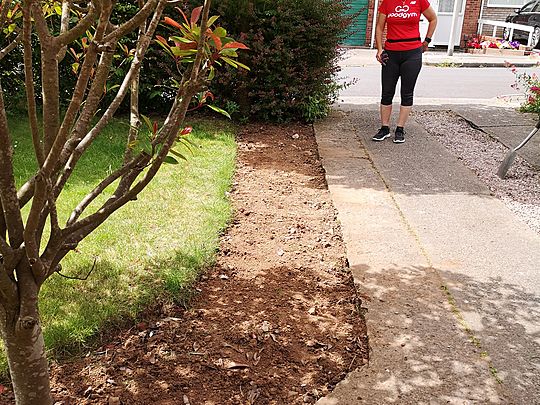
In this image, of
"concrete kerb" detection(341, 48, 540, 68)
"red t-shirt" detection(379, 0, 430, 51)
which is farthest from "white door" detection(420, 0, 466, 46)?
"red t-shirt" detection(379, 0, 430, 51)

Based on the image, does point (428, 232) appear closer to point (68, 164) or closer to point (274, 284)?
point (274, 284)

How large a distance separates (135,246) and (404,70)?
13.9ft

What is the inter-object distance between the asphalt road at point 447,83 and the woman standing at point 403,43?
96.0 inches

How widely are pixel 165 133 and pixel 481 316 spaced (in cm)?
225

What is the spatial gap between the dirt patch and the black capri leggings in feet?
9.46

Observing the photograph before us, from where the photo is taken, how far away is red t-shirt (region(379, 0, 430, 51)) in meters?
6.49

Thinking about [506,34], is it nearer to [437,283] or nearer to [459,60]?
[459,60]

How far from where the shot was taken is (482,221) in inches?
188

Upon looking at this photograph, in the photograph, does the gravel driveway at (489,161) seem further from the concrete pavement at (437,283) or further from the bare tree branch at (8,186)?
the bare tree branch at (8,186)

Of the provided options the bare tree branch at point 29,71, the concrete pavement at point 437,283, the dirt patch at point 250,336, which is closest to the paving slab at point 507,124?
the concrete pavement at point 437,283

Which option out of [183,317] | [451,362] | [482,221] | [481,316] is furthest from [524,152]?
[183,317]

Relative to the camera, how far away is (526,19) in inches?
870

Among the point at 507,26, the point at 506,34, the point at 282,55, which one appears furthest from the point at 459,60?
the point at 282,55

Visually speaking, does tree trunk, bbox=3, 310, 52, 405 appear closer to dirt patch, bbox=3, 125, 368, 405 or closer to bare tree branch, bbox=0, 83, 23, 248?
bare tree branch, bbox=0, 83, 23, 248
